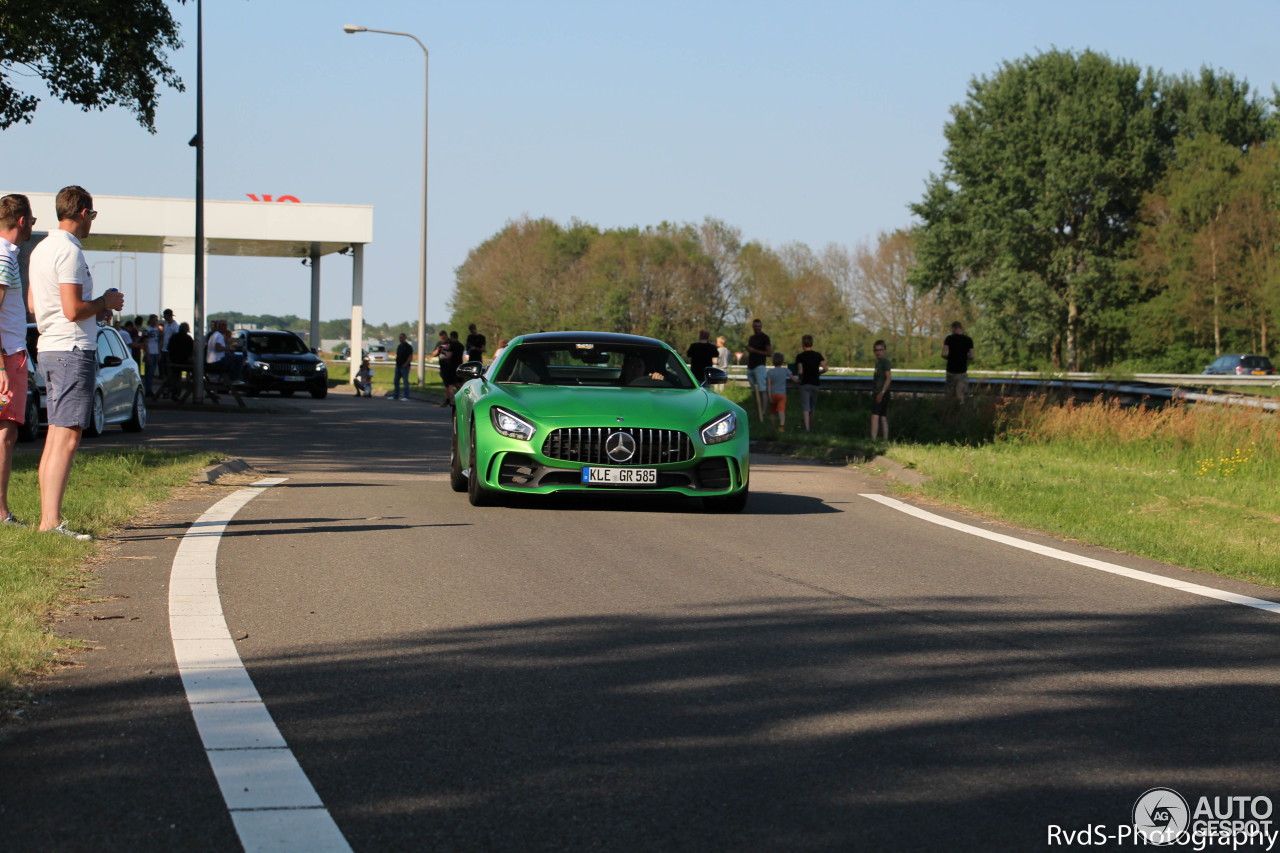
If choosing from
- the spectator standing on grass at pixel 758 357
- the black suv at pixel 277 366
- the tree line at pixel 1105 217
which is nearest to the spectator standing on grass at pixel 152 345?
the black suv at pixel 277 366

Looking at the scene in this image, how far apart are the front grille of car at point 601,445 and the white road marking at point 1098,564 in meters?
2.22

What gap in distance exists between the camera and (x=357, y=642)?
18.6ft

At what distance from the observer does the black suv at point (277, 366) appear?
35.1 metres

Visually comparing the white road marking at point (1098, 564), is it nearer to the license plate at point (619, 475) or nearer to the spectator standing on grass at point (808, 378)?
the license plate at point (619, 475)

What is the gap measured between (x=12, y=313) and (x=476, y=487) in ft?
11.8

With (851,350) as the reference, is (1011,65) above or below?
above

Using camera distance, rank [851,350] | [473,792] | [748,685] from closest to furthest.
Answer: [473,792], [748,685], [851,350]

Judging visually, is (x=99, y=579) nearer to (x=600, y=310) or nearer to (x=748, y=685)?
(x=748, y=685)

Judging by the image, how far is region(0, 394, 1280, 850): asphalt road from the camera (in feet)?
11.8

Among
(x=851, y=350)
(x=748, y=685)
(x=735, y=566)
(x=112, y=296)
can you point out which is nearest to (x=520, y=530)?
(x=735, y=566)

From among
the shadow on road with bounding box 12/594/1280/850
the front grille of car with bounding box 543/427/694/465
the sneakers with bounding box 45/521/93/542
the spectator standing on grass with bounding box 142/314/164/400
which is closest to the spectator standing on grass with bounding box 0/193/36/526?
the sneakers with bounding box 45/521/93/542

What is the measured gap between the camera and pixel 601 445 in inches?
396

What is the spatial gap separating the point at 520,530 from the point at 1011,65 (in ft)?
211

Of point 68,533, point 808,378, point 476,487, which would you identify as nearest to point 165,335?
point 808,378
